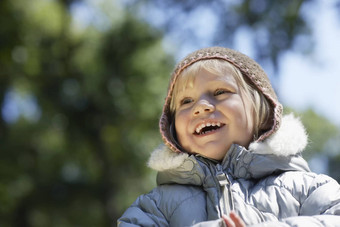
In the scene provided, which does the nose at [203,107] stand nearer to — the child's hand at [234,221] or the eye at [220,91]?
the eye at [220,91]

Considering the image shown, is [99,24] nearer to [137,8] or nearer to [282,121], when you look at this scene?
[137,8]

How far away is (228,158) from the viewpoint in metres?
2.13

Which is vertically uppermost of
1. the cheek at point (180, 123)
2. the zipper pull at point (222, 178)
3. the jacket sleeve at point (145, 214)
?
the cheek at point (180, 123)

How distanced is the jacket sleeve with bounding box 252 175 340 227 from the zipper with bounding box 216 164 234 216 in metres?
0.27

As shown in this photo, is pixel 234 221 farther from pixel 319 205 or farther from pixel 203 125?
pixel 203 125

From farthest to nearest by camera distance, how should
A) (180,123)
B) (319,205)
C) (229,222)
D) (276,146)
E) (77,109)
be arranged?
(77,109) → (180,123) → (276,146) → (319,205) → (229,222)

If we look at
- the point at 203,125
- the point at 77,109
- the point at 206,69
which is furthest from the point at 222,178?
the point at 77,109

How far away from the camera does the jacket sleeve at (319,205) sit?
1740 millimetres

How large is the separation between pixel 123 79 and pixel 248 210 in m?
13.1

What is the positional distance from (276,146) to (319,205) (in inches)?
13.1

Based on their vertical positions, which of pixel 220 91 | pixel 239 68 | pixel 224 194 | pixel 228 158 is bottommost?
pixel 224 194

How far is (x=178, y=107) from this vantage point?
7.76 feet

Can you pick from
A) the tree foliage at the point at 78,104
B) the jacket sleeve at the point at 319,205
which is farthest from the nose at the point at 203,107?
the tree foliage at the point at 78,104

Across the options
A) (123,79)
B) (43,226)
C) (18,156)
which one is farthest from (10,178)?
(123,79)
